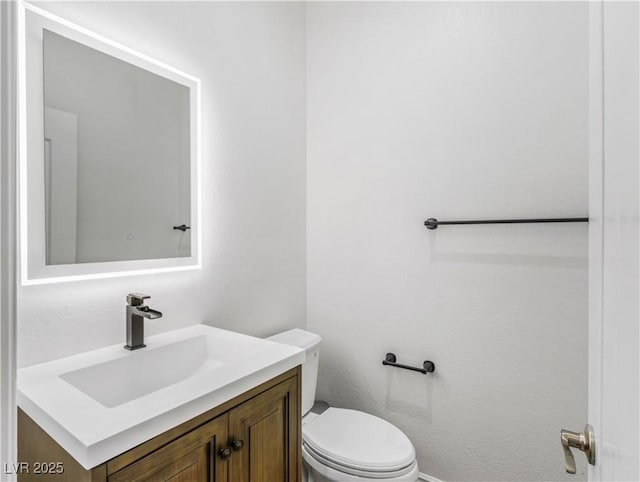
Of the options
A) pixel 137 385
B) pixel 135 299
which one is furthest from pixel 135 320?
pixel 137 385

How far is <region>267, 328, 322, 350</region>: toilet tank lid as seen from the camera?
1.61 metres

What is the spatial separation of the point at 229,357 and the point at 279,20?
1.60 meters

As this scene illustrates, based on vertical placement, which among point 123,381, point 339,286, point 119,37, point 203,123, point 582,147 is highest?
point 119,37

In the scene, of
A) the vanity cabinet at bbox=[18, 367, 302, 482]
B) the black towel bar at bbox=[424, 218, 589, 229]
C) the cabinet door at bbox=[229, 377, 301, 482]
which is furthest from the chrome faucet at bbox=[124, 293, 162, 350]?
the black towel bar at bbox=[424, 218, 589, 229]

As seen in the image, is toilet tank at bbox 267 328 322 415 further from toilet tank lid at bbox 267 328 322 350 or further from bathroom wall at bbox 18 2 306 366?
bathroom wall at bbox 18 2 306 366

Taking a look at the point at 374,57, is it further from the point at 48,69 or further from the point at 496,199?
the point at 48,69

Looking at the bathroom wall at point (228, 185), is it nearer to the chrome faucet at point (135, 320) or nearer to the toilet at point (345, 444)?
the chrome faucet at point (135, 320)

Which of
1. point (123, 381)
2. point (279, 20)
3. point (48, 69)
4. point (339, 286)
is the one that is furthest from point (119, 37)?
point (339, 286)

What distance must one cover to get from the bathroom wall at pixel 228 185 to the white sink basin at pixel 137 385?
4.5 inches

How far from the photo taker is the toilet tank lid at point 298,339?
Answer: 63.3 inches

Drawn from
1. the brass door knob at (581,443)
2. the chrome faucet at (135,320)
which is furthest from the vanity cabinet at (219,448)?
the brass door knob at (581,443)

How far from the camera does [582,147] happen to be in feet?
4.43

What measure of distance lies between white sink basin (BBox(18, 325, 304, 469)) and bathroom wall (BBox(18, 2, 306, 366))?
115mm

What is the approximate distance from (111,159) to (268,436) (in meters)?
0.98
